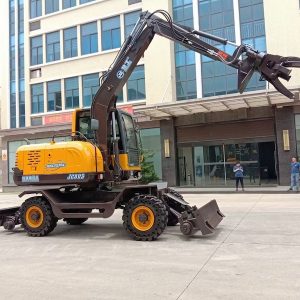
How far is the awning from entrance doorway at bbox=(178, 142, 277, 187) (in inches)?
103

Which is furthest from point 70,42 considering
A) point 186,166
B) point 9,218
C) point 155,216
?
point 155,216

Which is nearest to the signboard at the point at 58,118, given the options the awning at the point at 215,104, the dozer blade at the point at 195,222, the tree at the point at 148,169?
the awning at the point at 215,104

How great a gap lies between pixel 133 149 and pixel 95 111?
4.58 feet

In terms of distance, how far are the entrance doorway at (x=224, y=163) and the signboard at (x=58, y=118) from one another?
32.9ft

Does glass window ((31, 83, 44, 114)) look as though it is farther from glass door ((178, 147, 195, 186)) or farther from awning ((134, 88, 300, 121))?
glass door ((178, 147, 195, 186))

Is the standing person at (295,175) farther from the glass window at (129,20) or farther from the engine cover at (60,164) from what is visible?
the glass window at (129,20)

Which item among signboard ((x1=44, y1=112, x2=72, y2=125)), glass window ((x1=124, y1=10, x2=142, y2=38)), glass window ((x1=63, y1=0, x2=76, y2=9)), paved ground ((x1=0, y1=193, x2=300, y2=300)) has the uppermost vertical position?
glass window ((x1=63, y1=0, x2=76, y2=9))

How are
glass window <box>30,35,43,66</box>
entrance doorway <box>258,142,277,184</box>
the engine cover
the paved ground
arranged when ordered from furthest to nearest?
1. glass window <box>30,35,43,66</box>
2. entrance doorway <box>258,142,277,184</box>
3. the engine cover
4. the paved ground

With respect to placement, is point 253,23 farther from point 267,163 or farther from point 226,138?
point 267,163

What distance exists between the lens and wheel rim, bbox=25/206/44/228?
396 inches

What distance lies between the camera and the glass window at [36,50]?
36.4m

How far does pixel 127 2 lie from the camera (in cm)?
3203

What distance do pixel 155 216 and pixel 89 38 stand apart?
2732 cm

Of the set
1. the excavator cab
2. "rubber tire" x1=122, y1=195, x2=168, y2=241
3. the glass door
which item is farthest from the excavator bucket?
the glass door
